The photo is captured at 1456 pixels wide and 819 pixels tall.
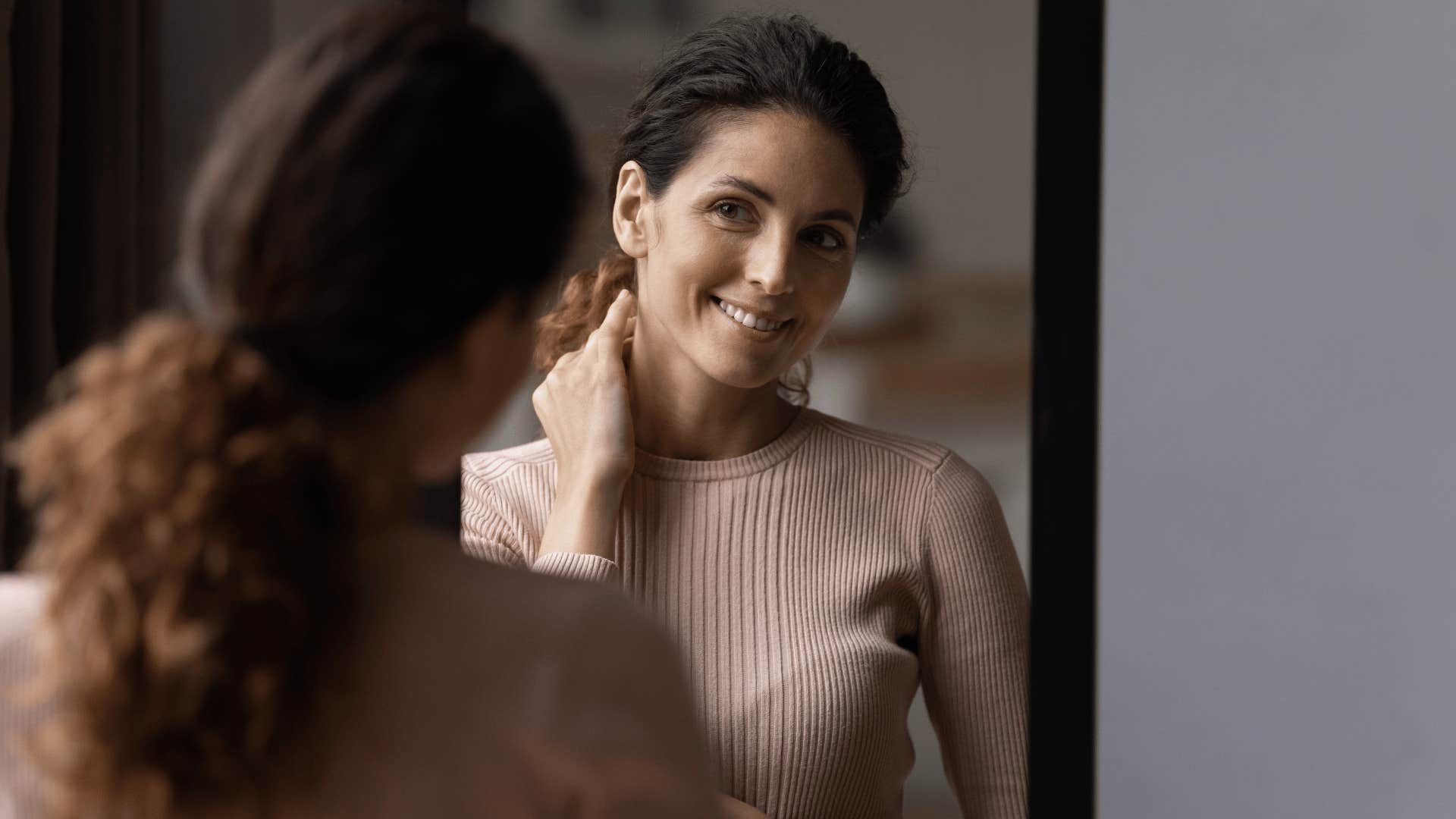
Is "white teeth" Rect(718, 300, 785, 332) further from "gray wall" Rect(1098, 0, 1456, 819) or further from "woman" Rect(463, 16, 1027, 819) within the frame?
"gray wall" Rect(1098, 0, 1456, 819)

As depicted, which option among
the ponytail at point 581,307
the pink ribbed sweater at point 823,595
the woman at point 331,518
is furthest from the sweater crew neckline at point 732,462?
the woman at point 331,518

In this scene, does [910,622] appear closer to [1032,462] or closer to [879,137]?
[1032,462]

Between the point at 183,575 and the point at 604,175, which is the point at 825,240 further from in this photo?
the point at 183,575

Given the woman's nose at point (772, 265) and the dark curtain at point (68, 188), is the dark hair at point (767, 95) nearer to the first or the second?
the woman's nose at point (772, 265)

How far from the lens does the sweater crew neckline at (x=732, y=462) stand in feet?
3.84

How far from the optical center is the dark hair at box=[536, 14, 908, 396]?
1083mm

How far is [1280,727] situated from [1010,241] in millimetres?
528

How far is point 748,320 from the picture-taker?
1.09 m

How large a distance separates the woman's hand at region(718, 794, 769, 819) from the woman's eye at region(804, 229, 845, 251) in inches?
17.2

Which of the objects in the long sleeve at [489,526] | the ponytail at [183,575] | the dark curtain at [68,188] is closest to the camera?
the ponytail at [183,575]

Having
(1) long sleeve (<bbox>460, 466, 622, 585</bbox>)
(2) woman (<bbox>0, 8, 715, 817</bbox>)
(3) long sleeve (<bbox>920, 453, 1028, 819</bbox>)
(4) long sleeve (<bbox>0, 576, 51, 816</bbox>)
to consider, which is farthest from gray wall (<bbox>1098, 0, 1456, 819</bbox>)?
(4) long sleeve (<bbox>0, 576, 51, 816</bbox>)

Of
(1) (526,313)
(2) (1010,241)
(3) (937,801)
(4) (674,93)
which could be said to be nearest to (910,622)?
(3) (937,801)

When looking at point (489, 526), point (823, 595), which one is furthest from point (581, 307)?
point (823, 595)

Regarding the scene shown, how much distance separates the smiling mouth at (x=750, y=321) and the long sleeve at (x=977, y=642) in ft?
0.58
